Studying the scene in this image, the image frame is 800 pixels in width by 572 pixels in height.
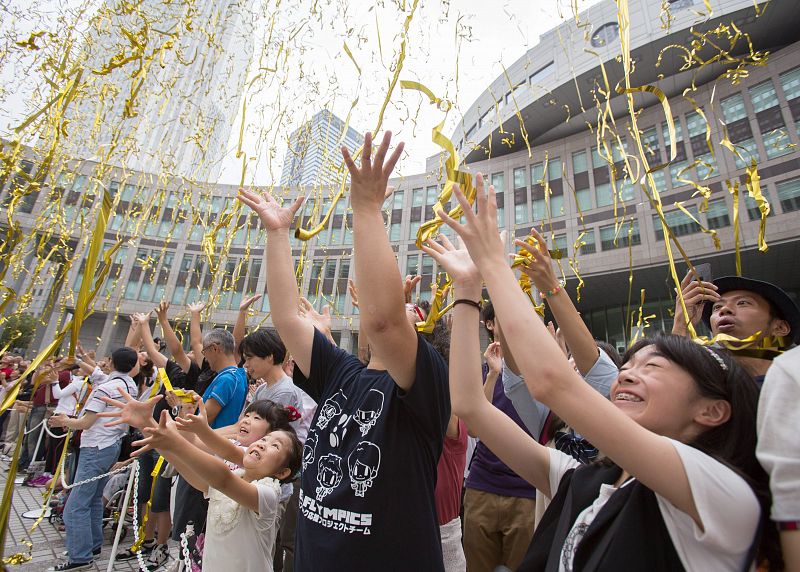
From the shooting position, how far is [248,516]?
222cm

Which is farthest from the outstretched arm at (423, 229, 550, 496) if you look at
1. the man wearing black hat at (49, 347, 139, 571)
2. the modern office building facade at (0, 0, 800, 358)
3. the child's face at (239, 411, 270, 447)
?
the modern office building facade at (0, 0, 800, 358)

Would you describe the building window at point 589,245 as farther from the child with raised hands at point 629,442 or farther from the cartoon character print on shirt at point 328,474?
the cartoon character print on shirt at point 328,474

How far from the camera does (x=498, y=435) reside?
148 centimetres

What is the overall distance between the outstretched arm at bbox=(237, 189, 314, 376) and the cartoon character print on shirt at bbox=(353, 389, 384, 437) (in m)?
0.40

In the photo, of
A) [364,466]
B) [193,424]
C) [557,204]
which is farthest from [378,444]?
[557,204]

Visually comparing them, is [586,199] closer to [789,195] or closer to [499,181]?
[499,181]

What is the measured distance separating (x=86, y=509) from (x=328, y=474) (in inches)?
148

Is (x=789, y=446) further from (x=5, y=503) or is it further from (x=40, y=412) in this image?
(x=40, y=412)

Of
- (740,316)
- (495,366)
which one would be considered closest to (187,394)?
(495,366)

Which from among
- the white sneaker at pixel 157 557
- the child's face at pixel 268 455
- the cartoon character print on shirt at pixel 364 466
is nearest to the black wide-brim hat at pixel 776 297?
the cartoon character print on shirt at pixel 364 466

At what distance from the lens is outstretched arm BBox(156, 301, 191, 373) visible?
433 cm

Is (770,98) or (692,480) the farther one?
(770,98)

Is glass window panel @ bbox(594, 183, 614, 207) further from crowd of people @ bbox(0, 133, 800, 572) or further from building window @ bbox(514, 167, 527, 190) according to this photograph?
crowd of people @ bbox(0, 133, 800, 572)

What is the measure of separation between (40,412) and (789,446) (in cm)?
1049
